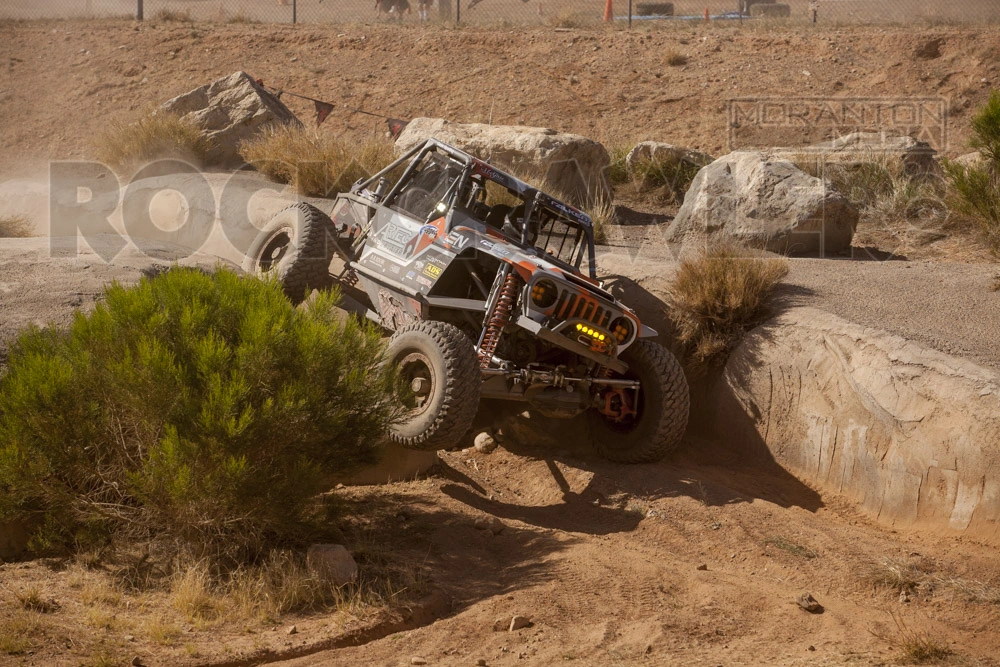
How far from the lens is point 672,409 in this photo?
9.12m

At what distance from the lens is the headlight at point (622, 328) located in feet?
28.9

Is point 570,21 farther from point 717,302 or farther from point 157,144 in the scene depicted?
point 717,302

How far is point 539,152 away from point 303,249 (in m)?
7.18

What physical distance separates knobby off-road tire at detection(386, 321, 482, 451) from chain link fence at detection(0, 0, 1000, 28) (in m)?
22.6

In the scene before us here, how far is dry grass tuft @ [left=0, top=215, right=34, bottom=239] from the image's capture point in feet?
49.2

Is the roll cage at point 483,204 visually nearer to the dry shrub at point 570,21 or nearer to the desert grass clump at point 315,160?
the desert grass clump at point 315,160

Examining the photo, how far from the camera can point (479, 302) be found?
900cm

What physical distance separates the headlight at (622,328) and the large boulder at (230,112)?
11.3 metres

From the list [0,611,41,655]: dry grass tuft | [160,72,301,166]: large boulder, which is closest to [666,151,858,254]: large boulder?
[160,72,301,166]: large boulder

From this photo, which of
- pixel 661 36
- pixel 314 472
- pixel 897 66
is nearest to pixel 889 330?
pixel 314 472

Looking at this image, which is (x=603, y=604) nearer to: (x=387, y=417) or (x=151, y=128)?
(x=387, y=417)

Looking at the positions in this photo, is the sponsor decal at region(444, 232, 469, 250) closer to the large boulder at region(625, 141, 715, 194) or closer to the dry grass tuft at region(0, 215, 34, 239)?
the dry grass tuft at region(0, 215, 34, 239)

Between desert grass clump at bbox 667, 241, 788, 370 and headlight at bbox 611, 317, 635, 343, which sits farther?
desert grass clump at bbox 667, 241, 788, 370

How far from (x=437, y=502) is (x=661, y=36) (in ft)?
74.4
